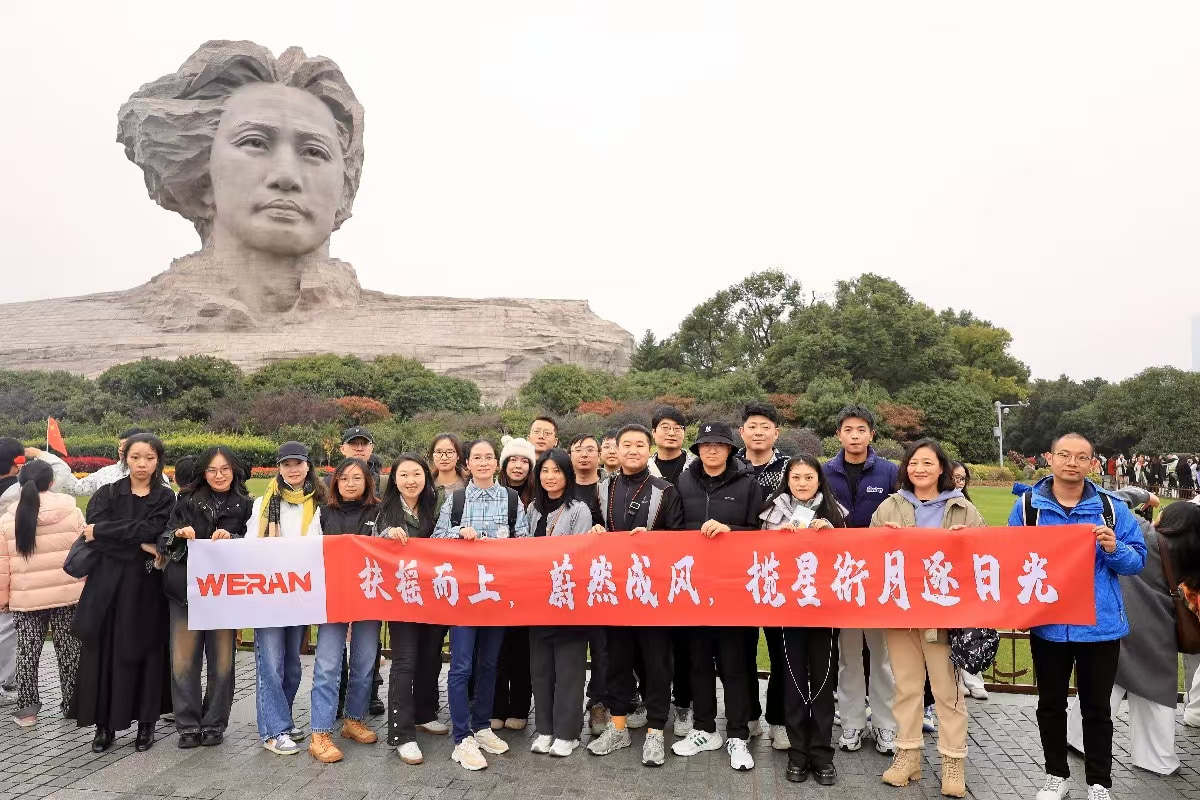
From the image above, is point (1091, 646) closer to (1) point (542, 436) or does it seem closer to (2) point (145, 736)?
(1) point (542, 436)

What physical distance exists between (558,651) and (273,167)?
111 feet

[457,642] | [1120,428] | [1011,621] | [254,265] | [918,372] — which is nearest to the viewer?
[1011,621]

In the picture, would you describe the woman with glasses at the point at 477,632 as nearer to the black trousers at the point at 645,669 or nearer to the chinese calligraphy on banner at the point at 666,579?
the chinese calligraphy on banner at the point at 666,579

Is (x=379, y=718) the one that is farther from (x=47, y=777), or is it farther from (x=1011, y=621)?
(x=1011, y=621)

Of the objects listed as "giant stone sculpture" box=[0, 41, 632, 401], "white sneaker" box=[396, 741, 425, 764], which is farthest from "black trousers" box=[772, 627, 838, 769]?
"giant stone sculpture" box=[0, 41, 632, 401]

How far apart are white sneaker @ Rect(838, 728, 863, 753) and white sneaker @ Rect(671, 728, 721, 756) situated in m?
0.72

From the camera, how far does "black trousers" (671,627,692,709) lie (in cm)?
475

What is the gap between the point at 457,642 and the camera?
4.53m

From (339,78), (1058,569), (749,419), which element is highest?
(339,78)

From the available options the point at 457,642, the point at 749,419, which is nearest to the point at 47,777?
the point at 457,642

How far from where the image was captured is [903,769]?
12.9 ft

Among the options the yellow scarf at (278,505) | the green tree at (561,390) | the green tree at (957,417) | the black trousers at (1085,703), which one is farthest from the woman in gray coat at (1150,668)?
the green tree at (957,417)

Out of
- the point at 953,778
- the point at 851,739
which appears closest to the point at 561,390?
the point at 851,739

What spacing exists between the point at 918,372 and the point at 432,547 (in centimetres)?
2849
